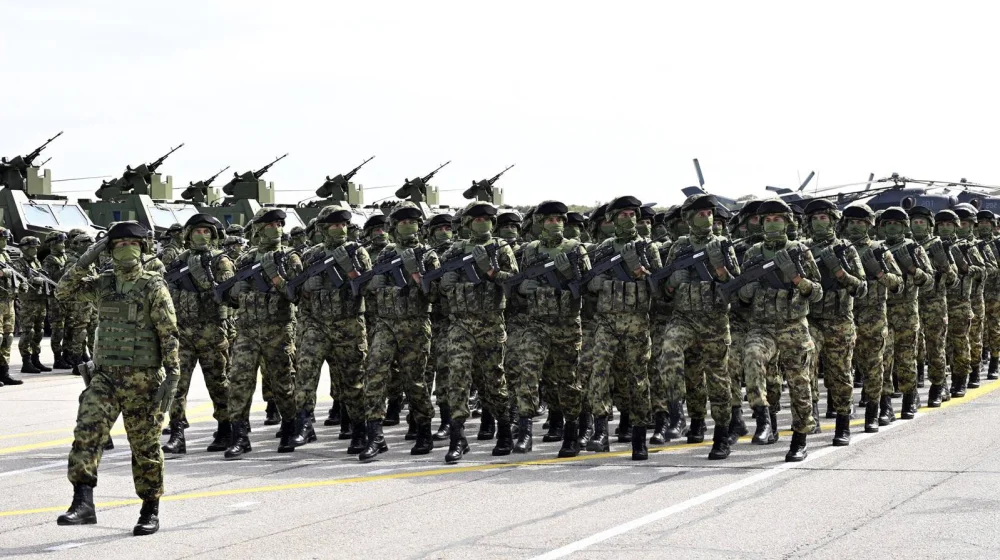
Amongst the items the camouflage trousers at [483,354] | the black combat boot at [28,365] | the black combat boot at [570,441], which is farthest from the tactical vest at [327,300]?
the black combat boot at [28,365]

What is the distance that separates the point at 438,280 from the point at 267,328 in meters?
1.63

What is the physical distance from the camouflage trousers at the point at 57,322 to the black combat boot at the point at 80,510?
12210 mm

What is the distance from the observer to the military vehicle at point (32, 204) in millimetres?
27516

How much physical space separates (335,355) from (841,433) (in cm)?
448

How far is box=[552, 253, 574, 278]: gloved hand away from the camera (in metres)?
10.2

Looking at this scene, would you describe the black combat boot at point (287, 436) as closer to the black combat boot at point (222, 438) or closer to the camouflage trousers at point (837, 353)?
the black combat boot at point (222, 438)

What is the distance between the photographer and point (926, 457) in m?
9.56

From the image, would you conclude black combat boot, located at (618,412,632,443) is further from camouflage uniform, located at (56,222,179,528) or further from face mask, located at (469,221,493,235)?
camouflage uniform, located at (56,222,179,528)

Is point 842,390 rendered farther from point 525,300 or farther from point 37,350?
point 37,350

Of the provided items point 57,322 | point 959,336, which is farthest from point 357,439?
point 57,322

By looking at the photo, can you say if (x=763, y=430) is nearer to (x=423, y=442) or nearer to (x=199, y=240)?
(x=423, y=442)

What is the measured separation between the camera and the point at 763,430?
34.9ft

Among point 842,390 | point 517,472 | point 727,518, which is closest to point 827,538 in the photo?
point 727,518

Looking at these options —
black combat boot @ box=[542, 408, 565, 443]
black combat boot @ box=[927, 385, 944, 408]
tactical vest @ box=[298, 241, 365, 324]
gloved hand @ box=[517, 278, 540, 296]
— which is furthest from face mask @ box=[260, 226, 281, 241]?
black combat boot @ box=[927, 385, 944, 408]
